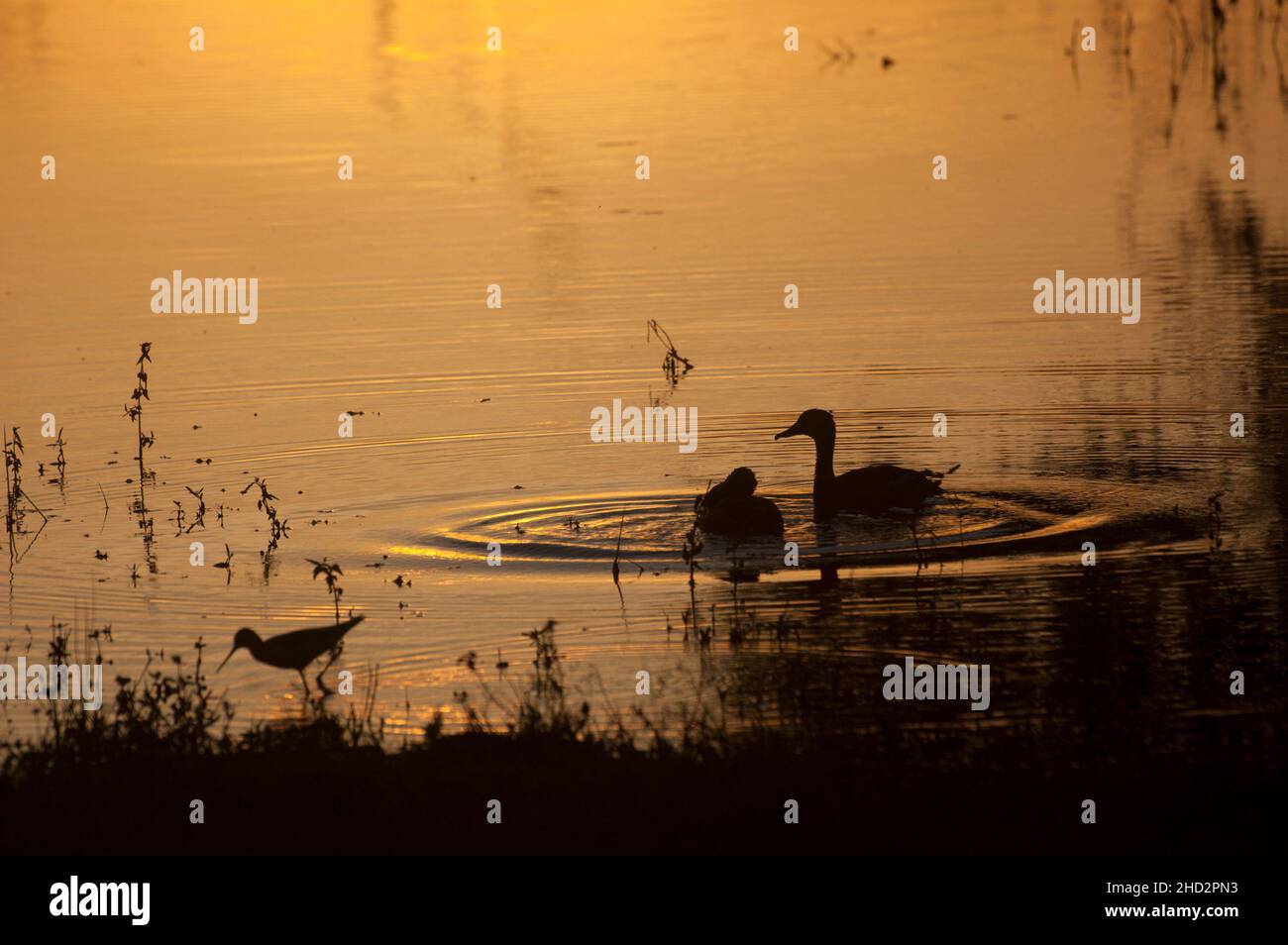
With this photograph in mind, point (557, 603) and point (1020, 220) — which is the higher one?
point (1020, 220)

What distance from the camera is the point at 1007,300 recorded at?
23047 mm

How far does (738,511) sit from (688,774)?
544cm

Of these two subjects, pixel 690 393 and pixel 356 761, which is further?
pixel 690 393

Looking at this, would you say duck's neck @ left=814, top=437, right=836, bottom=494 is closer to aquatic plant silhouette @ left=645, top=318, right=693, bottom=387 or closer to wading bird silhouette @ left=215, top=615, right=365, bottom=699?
aquatic plant silhouette @ left=645, top=318, right=693, bottom=387

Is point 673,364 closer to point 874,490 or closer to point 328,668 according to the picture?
point 874,490

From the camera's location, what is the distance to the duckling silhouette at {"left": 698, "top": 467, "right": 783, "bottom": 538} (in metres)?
14.4

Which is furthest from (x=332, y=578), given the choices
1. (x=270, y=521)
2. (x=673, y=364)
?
(x=673, y=364)

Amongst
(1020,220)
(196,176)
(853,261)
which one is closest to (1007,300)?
(853,261)

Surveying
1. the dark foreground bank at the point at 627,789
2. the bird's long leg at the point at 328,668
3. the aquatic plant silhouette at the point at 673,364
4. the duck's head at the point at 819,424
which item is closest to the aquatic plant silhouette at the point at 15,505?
the bird's long leg at the point at 328,668

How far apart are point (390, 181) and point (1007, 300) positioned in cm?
1265

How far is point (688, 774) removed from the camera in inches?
357

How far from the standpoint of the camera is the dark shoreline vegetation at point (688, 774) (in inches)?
335
